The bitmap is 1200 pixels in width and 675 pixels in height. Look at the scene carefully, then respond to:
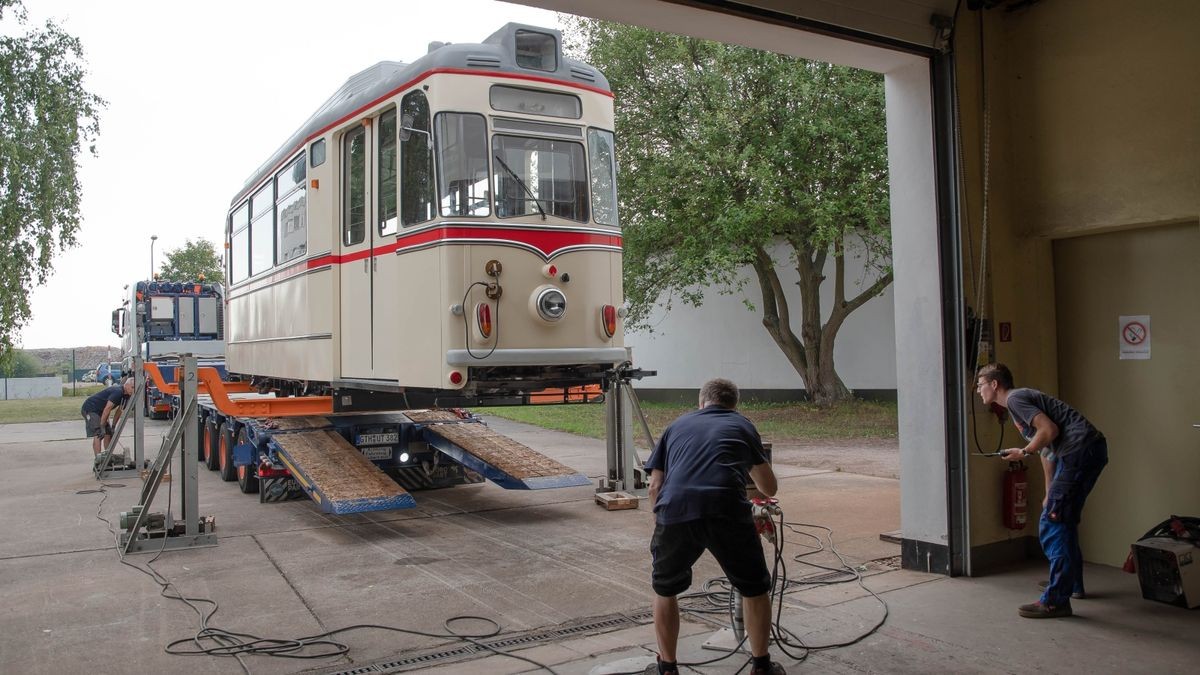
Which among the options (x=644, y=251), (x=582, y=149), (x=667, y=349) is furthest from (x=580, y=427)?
(x=582, y=149)

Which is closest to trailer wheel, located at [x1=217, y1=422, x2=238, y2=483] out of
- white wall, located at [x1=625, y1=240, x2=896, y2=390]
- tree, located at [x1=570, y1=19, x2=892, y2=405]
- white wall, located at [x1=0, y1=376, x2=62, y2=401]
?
tree, located at [x1=570, y1=19, x2=892, y2=405]

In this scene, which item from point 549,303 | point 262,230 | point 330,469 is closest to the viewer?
point 549,303

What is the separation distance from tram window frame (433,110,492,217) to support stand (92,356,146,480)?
6.08 meters

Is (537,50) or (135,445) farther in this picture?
(135,445)

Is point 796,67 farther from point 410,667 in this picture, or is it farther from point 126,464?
point 410,667

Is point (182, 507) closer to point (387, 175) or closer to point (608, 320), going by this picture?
point (387, 175)

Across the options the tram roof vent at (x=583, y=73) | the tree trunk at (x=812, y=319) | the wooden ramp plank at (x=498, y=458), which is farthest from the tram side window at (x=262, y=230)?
the tree trunk at (x=812, y=319)

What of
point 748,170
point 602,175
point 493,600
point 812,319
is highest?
point 748,170

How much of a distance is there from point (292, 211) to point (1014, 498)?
8.12 meters

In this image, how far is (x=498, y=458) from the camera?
31.8 feet

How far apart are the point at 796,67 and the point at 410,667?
46.5 feet

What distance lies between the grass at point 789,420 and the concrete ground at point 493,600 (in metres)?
6.84

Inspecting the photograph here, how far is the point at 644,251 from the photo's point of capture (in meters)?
19.5

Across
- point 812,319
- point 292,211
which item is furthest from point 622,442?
point 812,319
